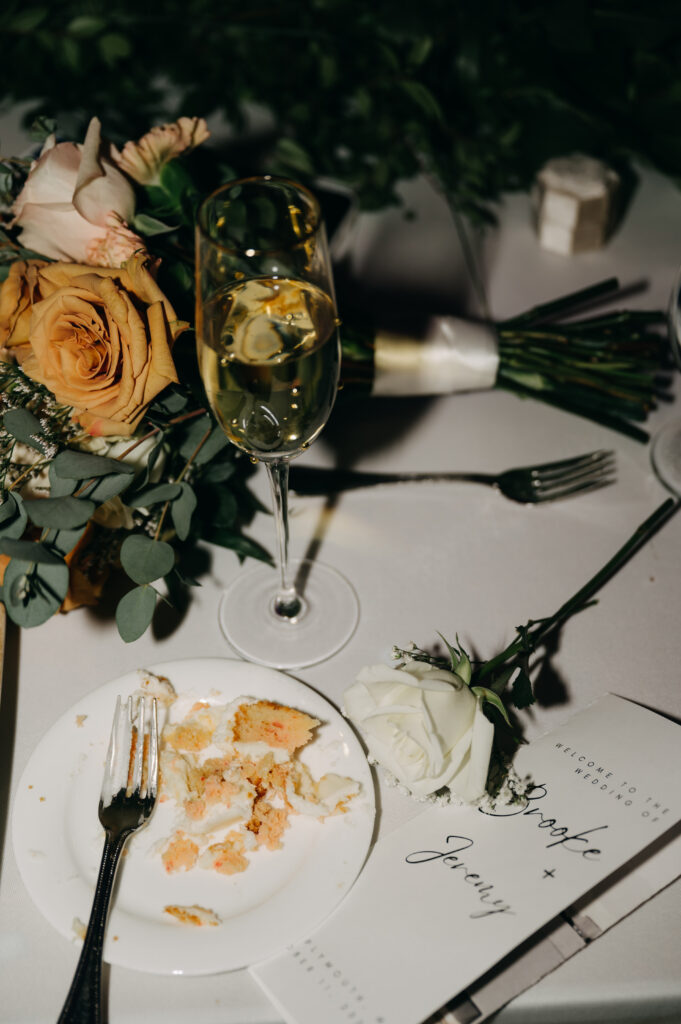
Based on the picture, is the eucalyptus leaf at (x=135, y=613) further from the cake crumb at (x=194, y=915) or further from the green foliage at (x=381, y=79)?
the green foliage at (x=381, y=79)

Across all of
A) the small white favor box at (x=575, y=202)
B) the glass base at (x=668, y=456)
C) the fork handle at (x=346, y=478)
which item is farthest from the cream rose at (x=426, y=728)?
the small white favor box at (x=575, y=202)

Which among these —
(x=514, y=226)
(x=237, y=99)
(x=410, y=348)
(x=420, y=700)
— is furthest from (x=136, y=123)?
(x=420, y=700)

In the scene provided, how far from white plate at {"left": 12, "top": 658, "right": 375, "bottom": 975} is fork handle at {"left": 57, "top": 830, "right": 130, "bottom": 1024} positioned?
0.02 meters

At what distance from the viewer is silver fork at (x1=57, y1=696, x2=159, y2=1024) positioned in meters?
0.60

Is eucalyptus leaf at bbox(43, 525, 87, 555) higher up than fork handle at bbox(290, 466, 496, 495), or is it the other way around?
eucalyptus leaf at bbox(43, 525, 87, 555)

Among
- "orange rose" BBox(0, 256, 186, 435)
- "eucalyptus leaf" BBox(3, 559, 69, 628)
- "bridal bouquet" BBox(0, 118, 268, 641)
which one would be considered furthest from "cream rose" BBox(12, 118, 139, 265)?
"eucalyptus leaf" BBox(3, 559, 69, 628)

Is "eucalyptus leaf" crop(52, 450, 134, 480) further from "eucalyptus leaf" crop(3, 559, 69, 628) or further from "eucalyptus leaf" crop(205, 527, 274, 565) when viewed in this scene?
"eucalyptus leaf" crop(205, 527, 274, 565)

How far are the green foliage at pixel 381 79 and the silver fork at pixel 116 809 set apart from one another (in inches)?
39.8

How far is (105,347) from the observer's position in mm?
728

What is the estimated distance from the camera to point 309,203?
72cm

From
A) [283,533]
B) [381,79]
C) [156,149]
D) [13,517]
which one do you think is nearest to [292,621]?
[283,533]

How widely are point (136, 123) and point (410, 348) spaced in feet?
3.30

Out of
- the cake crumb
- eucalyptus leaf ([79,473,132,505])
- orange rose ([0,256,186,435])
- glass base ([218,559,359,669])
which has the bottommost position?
glass base ([218,559,359,669])

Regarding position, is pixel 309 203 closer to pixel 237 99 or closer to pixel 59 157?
pixel 59 157
